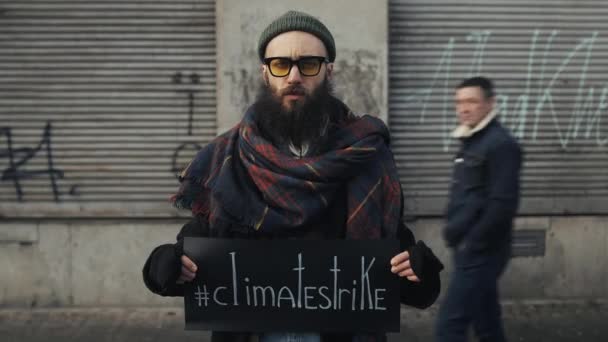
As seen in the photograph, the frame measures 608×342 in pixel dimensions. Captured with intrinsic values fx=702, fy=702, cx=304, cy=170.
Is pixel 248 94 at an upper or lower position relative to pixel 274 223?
upper

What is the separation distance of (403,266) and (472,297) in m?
1.85

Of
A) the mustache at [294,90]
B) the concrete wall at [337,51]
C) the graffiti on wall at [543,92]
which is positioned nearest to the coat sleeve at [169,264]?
the mustache at [294,90]

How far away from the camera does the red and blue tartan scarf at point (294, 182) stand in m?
2.12

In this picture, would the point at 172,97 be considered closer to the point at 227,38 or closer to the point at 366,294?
the point at 227,38

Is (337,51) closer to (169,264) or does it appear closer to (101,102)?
(101,102)

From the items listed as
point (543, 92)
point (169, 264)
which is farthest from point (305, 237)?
point (543, 92)

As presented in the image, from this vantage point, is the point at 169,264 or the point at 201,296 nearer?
the point at 169,264

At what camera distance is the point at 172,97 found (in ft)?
20.2

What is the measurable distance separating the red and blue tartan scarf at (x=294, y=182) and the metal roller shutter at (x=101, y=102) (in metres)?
3.99

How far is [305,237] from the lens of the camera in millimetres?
2211

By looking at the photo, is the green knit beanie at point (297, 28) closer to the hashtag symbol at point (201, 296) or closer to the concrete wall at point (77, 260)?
the hashtag symbol at point (201, 296)

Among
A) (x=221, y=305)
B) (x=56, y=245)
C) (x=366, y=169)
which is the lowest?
(x=56, y=245)

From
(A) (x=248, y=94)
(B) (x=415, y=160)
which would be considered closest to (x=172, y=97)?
(A) (x=248, y=94)

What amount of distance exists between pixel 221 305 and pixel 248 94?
389 centimetres
